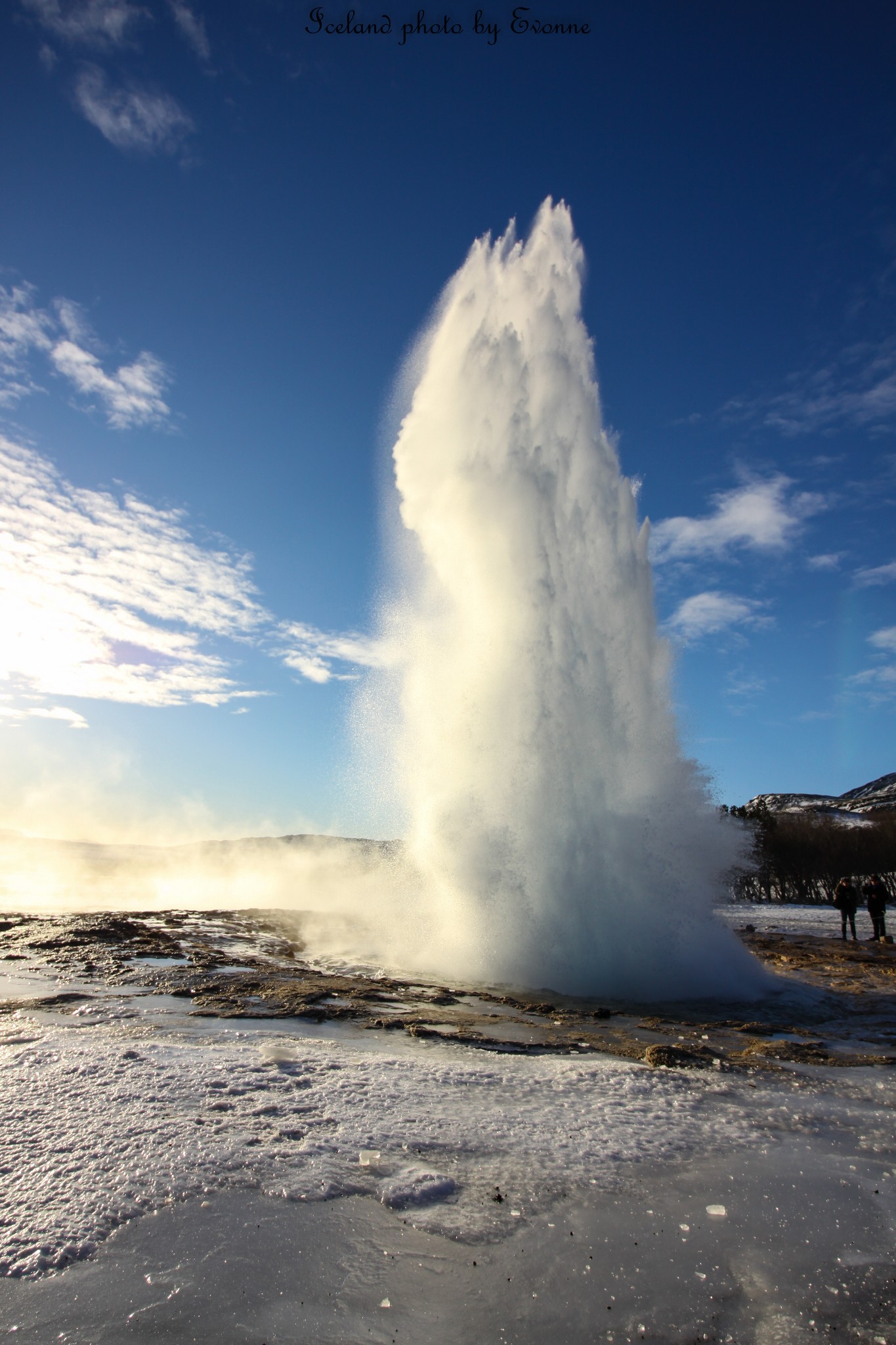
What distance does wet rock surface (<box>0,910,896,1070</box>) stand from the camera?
771 cm

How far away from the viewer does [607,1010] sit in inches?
380

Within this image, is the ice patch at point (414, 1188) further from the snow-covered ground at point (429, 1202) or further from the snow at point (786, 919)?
the snow at point (786, 919)

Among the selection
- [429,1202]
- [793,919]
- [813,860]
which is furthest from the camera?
[813,860]

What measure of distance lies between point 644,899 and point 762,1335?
31.3 ft

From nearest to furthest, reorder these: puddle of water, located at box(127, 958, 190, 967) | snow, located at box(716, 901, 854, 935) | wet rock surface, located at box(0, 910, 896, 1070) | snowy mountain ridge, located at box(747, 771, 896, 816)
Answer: wet rock surface, located at box(0, 910, 896, 1070)
puddle of water, located at box(127, 958, 190, 967)
snow, located at box(716, 901, 854, 935)
snowy mountain ridge, located at box(747, 771, 896, 816)

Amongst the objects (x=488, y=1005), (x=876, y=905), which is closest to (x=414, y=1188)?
(x=488, y=1005)

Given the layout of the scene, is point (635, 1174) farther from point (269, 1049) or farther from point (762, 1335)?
point (269, 1049)

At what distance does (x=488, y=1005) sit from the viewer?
994 centimetres

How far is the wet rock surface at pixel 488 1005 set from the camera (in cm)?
771

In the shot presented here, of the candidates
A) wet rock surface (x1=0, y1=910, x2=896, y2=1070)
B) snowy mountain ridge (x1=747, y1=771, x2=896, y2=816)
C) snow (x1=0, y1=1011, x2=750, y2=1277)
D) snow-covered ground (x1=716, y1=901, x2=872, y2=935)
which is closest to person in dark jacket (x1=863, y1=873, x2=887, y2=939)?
snow-covered ground (x1=716, y1=901, x2=872, y2=935)

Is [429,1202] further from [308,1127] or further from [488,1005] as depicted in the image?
[488,1005]

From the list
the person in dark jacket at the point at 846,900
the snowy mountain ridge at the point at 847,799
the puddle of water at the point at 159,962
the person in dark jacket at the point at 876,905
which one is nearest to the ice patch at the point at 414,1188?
the puddle of water at the point at 159,962

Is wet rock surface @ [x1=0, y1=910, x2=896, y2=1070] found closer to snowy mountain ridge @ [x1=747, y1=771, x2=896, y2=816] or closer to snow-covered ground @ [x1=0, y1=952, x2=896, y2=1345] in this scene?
snow-covered ground @ [x1=0, y1=952, x2=896, y2=1345]

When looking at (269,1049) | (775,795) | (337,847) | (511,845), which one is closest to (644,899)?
(511,845)
